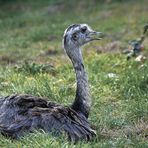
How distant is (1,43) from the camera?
14.4m

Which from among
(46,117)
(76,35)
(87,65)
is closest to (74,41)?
(76,35)

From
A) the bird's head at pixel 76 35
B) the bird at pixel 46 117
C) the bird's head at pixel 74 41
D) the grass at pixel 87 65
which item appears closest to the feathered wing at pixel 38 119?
the bird at pixel 46 117

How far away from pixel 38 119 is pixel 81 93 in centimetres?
76

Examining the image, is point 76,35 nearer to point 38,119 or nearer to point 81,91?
point 81,91

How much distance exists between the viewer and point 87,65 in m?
11.0

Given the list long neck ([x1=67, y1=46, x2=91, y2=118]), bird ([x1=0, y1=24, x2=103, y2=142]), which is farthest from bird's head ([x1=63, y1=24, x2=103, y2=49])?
bird ([x1=0, y1=24, x2=103, y2=142])

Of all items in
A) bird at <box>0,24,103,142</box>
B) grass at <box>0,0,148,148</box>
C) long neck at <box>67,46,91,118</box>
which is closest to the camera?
bird at <box>0,24,103,142</box>

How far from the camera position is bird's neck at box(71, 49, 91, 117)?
7.46 metres

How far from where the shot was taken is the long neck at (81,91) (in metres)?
7.46

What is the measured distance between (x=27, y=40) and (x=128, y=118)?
23.3ft

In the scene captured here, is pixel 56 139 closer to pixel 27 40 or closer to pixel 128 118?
pixel 128 118

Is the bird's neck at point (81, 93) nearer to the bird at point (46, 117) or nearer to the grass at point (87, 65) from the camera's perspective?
the bird at point (46, 117)

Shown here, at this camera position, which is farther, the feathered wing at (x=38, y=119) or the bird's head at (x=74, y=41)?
the bird's head at (x=74, y=41)

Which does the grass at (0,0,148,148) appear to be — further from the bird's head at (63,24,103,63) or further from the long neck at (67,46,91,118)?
the bird's head at (63,24,103,63)
